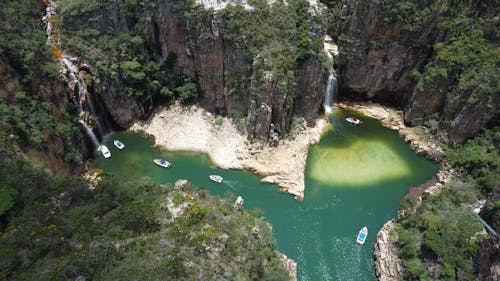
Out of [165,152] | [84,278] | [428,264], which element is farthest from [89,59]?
[428,264]

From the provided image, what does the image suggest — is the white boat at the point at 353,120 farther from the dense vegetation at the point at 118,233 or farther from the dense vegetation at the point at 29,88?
the dense vegetation at the point at 29,88

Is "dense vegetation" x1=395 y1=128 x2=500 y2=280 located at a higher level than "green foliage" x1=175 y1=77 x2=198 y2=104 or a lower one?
lower

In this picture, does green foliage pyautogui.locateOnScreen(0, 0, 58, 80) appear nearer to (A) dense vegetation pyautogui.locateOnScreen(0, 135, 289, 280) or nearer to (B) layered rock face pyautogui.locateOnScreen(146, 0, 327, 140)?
(A) dense vegetation pyautogui.locateOnScreen(0, 135, 289, 280)

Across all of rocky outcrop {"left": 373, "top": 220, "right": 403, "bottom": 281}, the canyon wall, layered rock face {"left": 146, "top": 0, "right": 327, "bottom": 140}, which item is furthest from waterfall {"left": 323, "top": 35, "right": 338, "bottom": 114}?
rocky outcrop {"left": 373, "top": 220, "right": 403, "bottom": 281}

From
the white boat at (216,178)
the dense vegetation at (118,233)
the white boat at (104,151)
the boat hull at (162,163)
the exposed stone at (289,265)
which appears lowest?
the exposed stone at (289,265)

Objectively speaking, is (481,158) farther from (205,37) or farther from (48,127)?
(48,127)

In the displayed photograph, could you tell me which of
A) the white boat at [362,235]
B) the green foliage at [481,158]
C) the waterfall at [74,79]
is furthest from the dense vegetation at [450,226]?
the waterfall at [74,79]

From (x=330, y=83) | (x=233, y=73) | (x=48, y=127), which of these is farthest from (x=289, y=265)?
(x=330, y=83)
